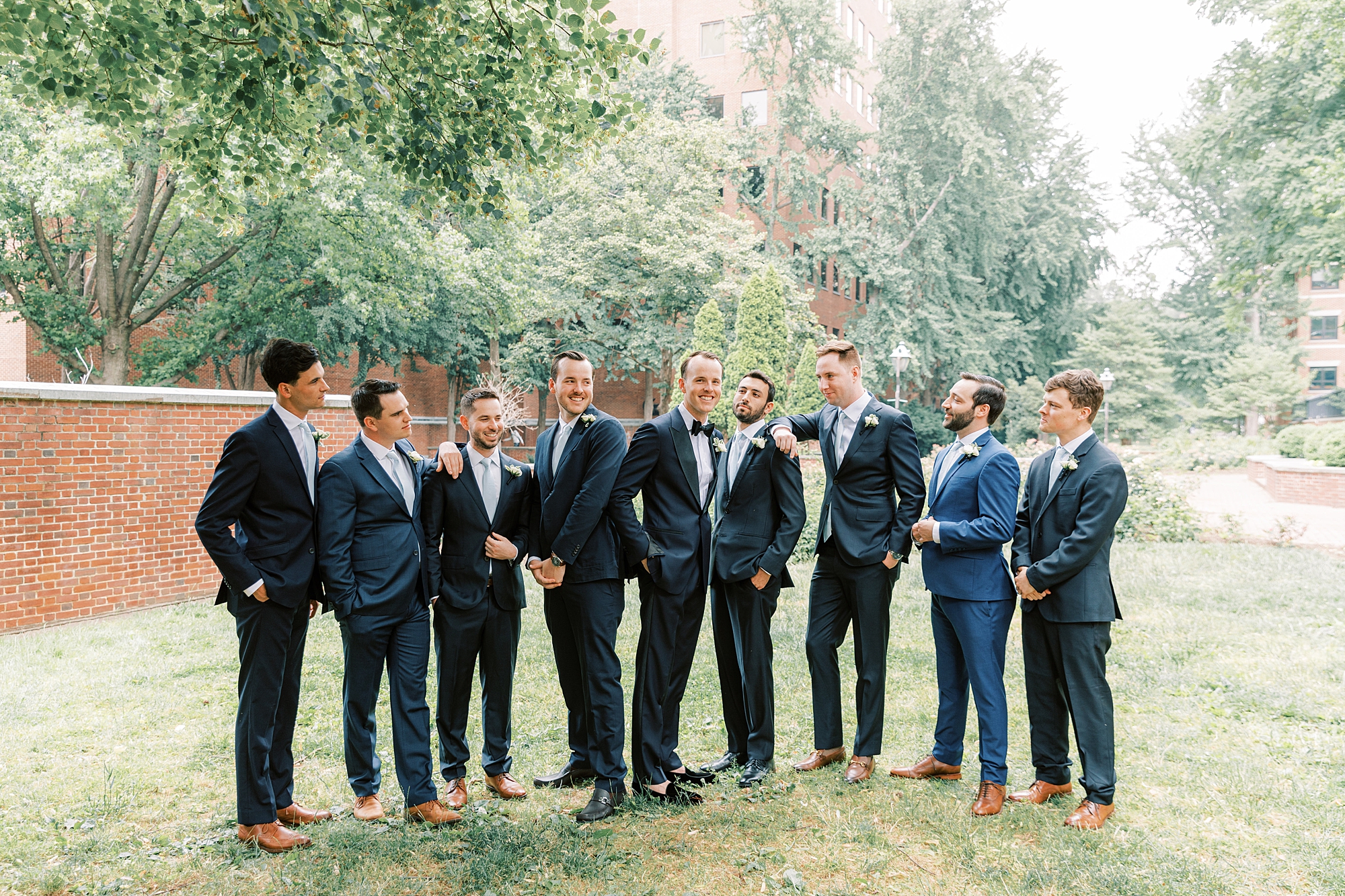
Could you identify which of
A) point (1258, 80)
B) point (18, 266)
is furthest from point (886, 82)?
point (18, 266)

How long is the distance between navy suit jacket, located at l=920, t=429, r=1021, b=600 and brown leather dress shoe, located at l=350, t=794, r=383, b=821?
3281 millimetres

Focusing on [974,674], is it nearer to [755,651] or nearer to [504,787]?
[755,651]

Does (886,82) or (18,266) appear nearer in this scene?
(18,266)

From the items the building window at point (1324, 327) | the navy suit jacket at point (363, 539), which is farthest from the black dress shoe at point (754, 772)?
the building window at point (1324, 327)

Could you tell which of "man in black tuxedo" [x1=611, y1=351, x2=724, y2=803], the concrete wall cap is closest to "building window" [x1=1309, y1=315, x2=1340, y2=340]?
the concrete wall cap

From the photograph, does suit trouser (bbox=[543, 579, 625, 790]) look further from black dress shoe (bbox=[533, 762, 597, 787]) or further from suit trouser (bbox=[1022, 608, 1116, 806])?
suit trouser (bbox=[1022, 608, 1116, 806])

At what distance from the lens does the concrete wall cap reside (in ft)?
29.5

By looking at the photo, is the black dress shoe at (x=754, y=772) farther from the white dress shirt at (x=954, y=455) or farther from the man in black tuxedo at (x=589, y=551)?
the white dress shirt at (x=954, y=455)

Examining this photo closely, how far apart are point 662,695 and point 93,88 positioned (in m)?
5.29

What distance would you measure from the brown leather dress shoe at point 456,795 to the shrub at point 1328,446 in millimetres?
26252

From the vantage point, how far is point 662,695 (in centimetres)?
480

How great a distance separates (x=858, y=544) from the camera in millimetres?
5066

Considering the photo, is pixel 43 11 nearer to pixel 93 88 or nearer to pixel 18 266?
pixel 93 88

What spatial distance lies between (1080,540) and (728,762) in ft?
8.04
